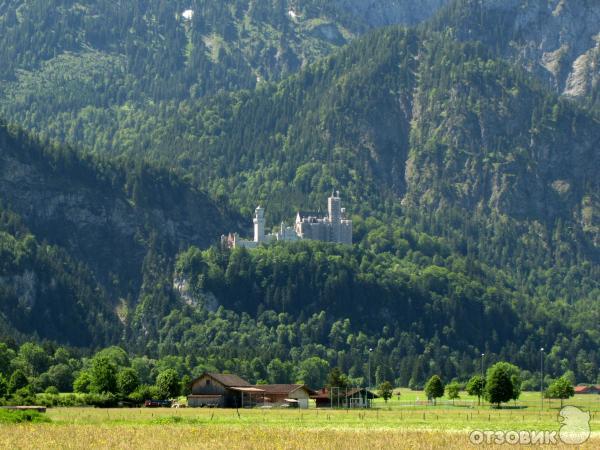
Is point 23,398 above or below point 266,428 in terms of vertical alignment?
above

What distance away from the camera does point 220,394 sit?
188 meters

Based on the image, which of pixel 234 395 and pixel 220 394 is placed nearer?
pixel 220 394

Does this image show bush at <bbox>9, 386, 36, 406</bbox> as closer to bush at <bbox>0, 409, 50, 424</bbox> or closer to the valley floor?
the valley floor

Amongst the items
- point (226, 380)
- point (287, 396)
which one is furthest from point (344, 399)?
point (226, 380)

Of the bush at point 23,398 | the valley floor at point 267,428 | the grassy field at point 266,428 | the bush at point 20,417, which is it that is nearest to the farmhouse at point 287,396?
the grassy field at point 266,428

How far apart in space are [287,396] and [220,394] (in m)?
8.02

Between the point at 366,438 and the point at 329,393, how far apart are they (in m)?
85.1

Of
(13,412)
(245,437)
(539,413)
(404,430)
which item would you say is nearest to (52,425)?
(13,412)

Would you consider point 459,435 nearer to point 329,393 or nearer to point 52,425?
point 52,425

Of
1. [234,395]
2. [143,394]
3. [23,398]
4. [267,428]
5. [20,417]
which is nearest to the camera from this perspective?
[267,428]

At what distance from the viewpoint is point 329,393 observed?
197000mm

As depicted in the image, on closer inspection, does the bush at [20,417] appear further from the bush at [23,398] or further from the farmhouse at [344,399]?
the farmhouse at [344,399]

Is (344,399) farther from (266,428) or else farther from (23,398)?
(266,428)

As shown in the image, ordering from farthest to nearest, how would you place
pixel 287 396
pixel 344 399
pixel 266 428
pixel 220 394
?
pixel 344 399 → pixel 287 396 → pixel 220 394 → pixel 266 428
